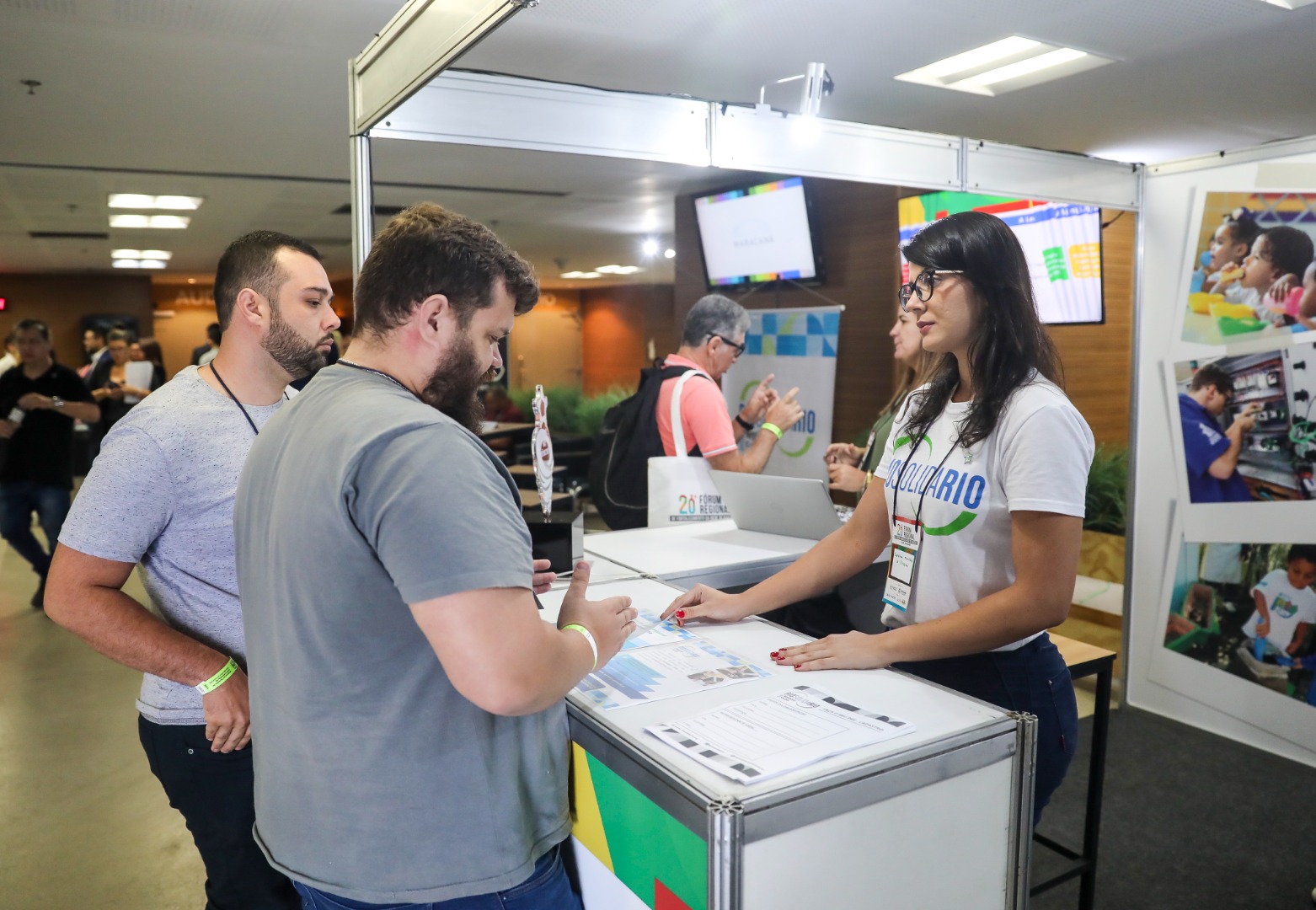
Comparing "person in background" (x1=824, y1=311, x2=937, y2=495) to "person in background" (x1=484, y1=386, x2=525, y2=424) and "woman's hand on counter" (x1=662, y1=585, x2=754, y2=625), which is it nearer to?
"woman's hand on counter" (x1=662, y1=585, x2=754, y2=625)

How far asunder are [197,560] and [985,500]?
1251mm

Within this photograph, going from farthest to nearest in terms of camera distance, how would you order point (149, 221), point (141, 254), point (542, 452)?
point (141, 254) → point (149, 221) → point (542, 452)

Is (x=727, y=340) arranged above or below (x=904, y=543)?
above

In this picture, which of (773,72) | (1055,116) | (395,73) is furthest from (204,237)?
(395,73)

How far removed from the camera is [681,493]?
2.77 meters

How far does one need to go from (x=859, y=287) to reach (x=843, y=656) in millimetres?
4300

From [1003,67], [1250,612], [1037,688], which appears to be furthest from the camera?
[1003,67]

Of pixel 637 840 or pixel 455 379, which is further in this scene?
pixel 637 840

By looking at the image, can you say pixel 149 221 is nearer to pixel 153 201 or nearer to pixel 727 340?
pixel 153 201

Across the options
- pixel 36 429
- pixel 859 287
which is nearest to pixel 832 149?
pixel 859 287

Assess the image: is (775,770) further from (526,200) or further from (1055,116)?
(526,200)

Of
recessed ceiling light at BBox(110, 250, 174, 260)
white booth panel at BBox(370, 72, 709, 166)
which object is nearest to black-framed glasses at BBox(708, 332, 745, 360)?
white booth panel at BBox(370, 72, 709, 166)

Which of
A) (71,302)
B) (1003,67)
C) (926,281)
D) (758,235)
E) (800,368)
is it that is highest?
(1003,67)

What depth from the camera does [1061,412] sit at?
140cm
